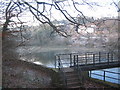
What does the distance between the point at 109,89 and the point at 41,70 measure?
3172 mm

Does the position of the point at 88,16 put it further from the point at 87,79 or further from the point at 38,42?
the point at 38,42

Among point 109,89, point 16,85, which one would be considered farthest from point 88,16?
point 16,85

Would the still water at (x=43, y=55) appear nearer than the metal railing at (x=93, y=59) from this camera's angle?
No

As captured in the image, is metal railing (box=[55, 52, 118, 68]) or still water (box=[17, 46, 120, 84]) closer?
metal railing (box=[55, 52, 118, 68])

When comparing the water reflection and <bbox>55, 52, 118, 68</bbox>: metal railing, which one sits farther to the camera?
the water reflection

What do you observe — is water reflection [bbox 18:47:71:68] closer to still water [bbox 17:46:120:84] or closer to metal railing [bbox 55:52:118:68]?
still water [bbox 17:46:120:84]

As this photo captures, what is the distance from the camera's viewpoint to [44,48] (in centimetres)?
900

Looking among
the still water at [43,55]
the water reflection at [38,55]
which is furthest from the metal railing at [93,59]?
the water reflection at [38,55]

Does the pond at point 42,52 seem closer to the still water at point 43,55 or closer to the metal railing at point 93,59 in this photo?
the still water at point 43,55

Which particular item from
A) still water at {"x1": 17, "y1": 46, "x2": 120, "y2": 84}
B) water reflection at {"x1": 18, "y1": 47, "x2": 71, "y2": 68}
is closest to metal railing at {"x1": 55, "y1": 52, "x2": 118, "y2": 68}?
still water at {"x1": 17, "y1": 46, "x2": 120, "y2": 84}

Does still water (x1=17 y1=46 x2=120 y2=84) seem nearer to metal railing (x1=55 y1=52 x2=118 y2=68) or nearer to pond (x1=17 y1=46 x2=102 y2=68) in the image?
pond (x1=17 y1=46 x2=102 y2=68)

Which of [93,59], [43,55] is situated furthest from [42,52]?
[93,59]

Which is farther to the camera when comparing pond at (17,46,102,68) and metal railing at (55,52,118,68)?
pond at (17,46,102,68)

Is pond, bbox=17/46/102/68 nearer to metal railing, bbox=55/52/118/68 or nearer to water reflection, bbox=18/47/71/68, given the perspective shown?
water reflection, bbox=18/47/71/68
